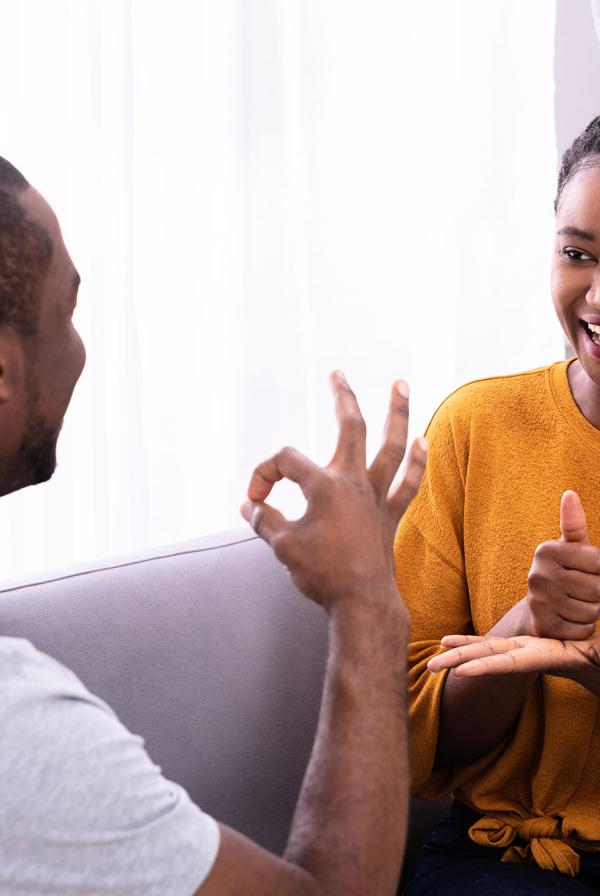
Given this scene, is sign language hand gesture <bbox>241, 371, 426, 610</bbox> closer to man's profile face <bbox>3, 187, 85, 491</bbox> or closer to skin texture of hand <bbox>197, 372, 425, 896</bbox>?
skin texture of hand <bbox>197, 372, 425, 896</bbox>

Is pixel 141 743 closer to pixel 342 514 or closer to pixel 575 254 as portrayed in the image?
pixel 342 514

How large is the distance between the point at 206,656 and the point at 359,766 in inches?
21.5

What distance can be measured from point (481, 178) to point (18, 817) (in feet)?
6.08

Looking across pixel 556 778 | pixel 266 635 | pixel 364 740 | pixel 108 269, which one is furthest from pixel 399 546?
pixel 108 269

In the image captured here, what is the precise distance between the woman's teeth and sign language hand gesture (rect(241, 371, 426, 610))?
512mm

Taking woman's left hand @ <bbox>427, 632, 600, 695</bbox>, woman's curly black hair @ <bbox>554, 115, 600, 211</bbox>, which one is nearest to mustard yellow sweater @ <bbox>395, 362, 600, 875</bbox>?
woman's left hand @ <bbox>427, 632, 600, 695</bbox>

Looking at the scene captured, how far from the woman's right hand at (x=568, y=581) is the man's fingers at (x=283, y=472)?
37cm

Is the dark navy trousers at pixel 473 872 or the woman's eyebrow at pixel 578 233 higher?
the woman's eyebrow at pixel 578 233

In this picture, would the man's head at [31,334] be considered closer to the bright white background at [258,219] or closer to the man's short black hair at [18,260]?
the man's short black hair at [18,260]

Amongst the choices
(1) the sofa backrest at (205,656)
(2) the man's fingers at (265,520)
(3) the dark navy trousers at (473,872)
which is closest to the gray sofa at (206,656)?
(1) the sofa backrest at (205,656)

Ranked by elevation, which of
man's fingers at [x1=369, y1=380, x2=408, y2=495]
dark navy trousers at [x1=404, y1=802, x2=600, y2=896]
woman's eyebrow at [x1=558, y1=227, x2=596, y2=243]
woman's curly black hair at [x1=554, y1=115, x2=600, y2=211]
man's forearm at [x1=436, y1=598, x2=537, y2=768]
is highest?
woman's curly black hair at [x1=554, y1=115, x2=600, y2=211]

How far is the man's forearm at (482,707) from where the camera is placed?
1.31 m

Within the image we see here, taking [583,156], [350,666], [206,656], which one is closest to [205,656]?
[206,656]

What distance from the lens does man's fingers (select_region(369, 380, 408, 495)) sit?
0.97 meters
